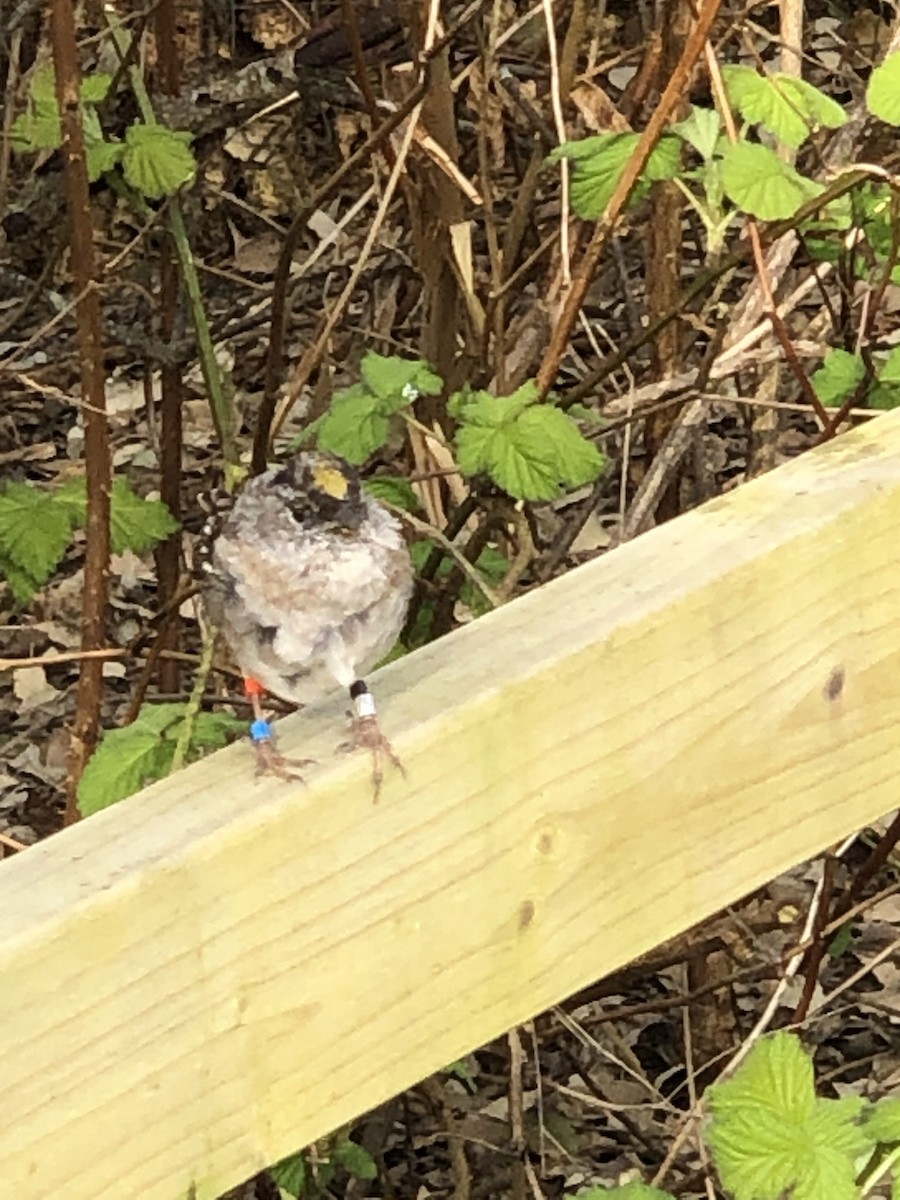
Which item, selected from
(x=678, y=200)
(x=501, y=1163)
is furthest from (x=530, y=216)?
(x=501, y=1163)

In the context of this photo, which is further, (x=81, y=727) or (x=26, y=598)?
(x=26, y=598)

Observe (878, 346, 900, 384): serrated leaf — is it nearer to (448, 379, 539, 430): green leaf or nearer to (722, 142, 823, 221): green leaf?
(722, 142, 823, 221): green leaf

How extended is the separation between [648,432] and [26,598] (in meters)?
0.83

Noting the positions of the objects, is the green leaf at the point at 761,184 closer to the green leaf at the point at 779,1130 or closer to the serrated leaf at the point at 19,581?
the green leaf at the point at 779,1130

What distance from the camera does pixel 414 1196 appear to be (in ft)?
9.32

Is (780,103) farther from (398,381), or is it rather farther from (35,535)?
(35,535)

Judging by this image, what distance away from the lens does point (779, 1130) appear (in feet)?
5.07

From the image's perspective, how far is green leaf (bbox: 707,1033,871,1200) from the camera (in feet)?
4.99

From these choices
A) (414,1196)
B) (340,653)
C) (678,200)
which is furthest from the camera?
(414,1196)

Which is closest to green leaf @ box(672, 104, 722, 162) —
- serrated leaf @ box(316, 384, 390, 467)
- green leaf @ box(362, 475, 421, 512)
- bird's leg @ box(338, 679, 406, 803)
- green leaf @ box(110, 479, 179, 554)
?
serrated leaf @ box(316, 384, 390, 467)

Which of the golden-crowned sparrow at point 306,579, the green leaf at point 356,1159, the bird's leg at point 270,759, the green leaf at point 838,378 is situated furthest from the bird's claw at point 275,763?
the green leaf at point 356,1159

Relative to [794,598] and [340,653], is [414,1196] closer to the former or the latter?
[340,653]

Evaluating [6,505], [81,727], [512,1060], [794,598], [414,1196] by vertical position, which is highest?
[794,598]

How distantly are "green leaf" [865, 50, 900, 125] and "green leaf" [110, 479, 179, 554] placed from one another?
3.26 feet
